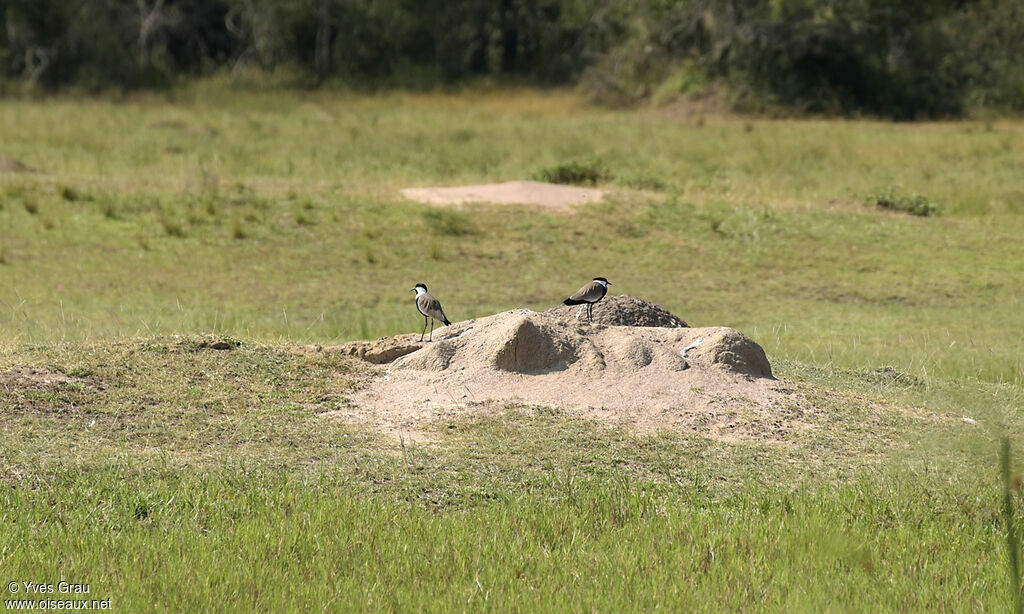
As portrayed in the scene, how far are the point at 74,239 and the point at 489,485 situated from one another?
32.5ft

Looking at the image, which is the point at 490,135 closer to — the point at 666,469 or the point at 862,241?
the point at 862,241

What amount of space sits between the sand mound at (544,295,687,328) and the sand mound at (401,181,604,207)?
7.66 meters

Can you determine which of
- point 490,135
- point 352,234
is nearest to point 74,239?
point 352,234

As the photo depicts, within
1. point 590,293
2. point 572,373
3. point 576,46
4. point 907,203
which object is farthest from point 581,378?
point 576,46

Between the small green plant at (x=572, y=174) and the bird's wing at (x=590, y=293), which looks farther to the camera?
the small green plant at (x=572, y=174)

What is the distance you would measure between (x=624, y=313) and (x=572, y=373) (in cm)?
132

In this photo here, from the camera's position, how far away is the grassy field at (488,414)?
4336mm

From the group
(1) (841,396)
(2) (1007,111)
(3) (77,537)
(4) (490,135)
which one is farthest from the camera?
(2) (1007,111)

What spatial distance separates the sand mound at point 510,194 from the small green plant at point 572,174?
1.24m

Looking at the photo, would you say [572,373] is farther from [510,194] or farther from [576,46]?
[576,46]

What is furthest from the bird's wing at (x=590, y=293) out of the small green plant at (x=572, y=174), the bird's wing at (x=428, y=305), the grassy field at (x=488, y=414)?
the small green plant at (x=572, y=174)

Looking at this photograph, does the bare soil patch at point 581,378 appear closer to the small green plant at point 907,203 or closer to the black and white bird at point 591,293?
the black and white bird at point 591,293

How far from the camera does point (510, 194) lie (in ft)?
53.7

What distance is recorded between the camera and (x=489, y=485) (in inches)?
212
